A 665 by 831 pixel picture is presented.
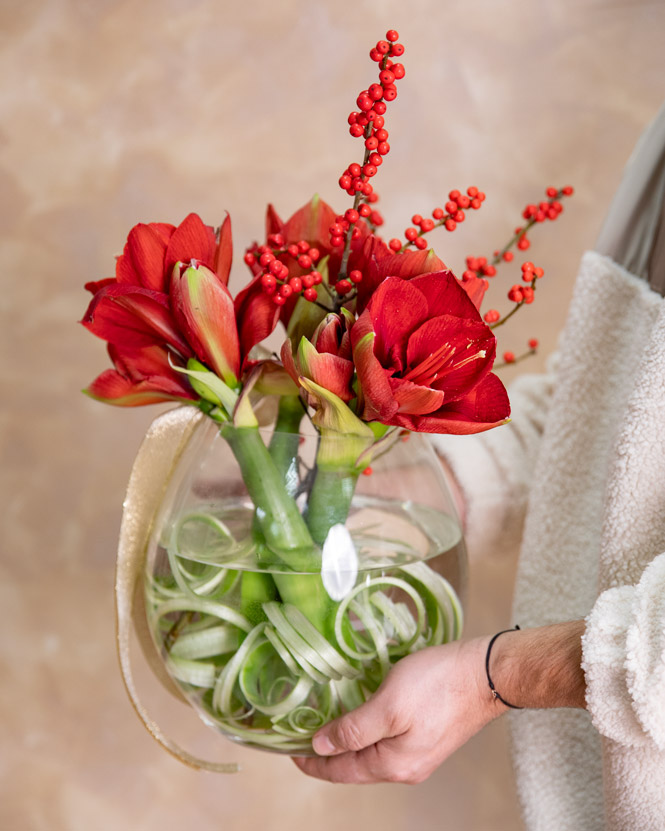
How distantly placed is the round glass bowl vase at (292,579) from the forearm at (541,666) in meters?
0.05

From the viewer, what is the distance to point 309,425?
512mm

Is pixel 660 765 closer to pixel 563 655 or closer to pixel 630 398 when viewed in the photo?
pixel 563 655

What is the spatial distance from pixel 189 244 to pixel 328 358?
100 millimetres

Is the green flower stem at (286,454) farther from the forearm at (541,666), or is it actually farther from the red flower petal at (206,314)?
the forearm at (541,666)

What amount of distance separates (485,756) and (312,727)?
0.60 metres

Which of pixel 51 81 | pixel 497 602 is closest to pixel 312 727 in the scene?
pixel 497 602

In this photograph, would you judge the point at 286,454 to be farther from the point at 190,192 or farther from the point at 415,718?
the point at 190,192

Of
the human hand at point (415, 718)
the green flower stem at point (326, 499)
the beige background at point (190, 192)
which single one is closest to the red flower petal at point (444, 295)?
the green flower stem at point (326, 499)

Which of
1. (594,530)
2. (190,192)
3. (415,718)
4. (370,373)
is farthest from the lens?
(190,192)

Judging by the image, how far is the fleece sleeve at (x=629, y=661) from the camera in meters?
0.43

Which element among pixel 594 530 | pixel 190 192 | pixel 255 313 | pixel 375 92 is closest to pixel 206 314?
pixel 255 313

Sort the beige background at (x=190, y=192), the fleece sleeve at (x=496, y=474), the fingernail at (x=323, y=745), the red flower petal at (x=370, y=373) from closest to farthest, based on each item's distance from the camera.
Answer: the red flower petal at (x=370, y=373) → the fingernail at (x=323, y=745) → the fleece sleeve at (x=496, y=474) → the beige background at (x=190, y=192)

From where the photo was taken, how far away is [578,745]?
618 millimetres

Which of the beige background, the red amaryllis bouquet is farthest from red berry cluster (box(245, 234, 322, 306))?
the beige background
